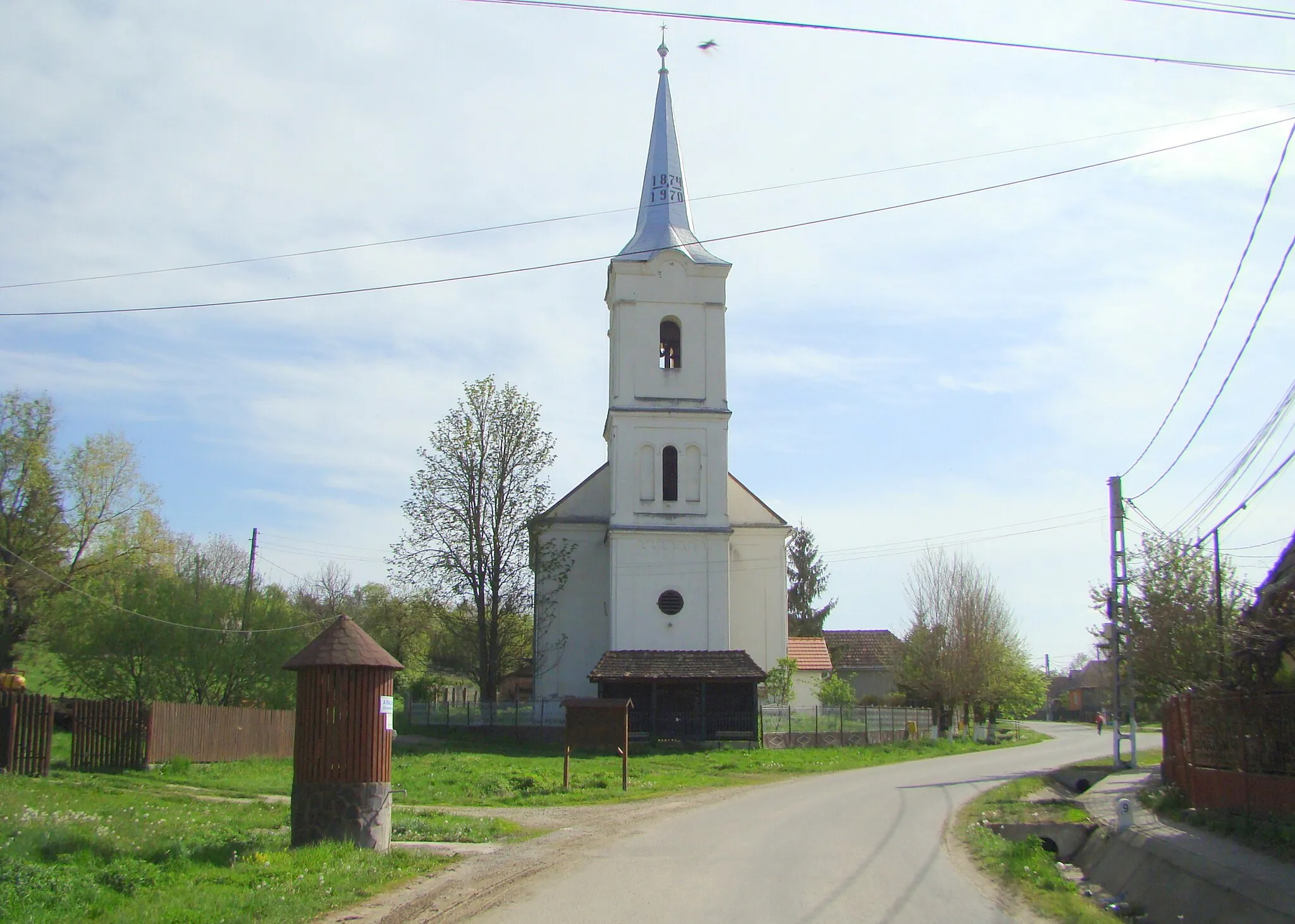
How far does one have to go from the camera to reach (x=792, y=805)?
826 inches

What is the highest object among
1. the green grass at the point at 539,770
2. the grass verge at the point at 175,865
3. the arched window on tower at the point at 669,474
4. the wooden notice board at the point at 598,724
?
the arched window on tower at the point at 669,474

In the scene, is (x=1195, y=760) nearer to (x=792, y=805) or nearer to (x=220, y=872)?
(x=792, y=805)

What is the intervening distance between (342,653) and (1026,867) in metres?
8.71

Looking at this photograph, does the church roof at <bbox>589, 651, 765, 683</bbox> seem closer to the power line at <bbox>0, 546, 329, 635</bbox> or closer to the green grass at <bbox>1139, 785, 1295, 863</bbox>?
the power line at <bbox>0, 546, 329, 635</bbox>

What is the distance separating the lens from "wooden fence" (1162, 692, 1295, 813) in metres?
14.3

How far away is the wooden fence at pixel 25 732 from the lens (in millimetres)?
20031

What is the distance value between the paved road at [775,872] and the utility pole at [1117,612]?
7356mm

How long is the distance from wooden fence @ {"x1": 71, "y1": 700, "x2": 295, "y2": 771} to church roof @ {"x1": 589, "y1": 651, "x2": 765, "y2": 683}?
11.9m

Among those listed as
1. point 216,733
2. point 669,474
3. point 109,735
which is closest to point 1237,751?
point 109,735

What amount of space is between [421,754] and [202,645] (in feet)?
24.8

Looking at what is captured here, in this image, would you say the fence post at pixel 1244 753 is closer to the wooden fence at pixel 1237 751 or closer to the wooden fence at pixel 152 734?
the wooden fence at pixel 1237 751

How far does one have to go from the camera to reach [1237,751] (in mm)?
15859

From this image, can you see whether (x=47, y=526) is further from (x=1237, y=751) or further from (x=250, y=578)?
(x=1237, y=751)

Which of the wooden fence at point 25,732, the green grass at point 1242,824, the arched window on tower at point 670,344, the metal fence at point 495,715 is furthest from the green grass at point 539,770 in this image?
the arched window on tower at point 670,344
